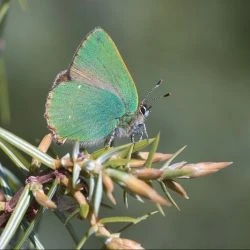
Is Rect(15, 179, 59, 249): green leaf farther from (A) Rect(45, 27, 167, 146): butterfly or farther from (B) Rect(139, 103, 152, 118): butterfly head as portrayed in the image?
(B) Rect(139, 103, 152, 118): butterfly head

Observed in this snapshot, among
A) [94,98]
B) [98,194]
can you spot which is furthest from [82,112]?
[98,194]

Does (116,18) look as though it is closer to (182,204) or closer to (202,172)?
(182,204)

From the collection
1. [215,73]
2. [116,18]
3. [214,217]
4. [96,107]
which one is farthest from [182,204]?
[96,107]

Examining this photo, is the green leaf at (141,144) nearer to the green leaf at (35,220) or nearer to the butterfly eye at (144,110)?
the green leaf at (35,220)

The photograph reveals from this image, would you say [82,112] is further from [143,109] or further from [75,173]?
[75,173]

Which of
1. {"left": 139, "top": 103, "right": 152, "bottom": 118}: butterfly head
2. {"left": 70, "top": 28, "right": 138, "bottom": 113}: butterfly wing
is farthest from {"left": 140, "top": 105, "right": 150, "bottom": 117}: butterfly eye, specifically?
{"left": 70, "top": 28, "right": 138, "bottom": 113}: butterfly wing

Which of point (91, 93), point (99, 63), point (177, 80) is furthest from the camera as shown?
point (177, 80)
